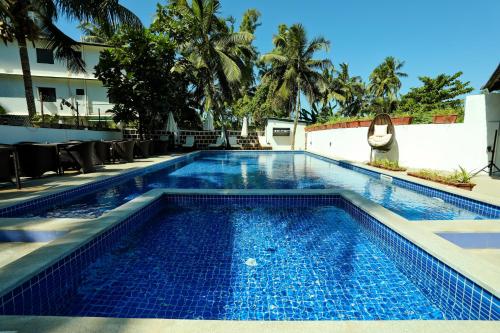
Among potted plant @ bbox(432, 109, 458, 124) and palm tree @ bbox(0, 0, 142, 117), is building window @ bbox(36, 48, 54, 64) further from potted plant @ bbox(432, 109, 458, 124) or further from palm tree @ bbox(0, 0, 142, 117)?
potted plant @ bbox(432, 109, 458, 124)

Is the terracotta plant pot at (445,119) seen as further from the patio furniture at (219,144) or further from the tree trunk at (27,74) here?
the tree trunk at (27,74)

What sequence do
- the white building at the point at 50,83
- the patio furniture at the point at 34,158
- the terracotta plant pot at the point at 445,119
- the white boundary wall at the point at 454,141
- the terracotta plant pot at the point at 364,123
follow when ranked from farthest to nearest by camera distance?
the white building at the point at 50,83, the terracotta plant pot at the point at 364,123, the terracotta plant pot at the point at 445,119, the white boundary wall at the point at 454,141, the patio furniture at the point at 34,158

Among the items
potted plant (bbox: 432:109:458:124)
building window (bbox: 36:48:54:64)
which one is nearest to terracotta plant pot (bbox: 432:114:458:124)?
potted plant (bbox: 432:109:458:124)

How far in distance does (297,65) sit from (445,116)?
14.7 m

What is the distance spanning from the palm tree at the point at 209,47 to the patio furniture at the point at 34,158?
417 inches

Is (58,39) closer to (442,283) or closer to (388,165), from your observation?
(388,165)

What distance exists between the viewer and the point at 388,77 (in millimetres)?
33062

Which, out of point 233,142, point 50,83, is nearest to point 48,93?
point 50,83

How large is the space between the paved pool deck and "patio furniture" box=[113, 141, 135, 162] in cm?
519

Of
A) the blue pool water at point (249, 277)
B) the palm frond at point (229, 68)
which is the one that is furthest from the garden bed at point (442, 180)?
the palm frond at point (229, 68)

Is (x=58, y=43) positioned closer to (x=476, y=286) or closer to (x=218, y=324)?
(x=218, y=324)

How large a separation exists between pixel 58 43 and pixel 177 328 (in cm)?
1425

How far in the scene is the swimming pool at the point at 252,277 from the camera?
7.51 feet

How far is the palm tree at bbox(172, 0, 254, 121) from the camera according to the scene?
1666cm
